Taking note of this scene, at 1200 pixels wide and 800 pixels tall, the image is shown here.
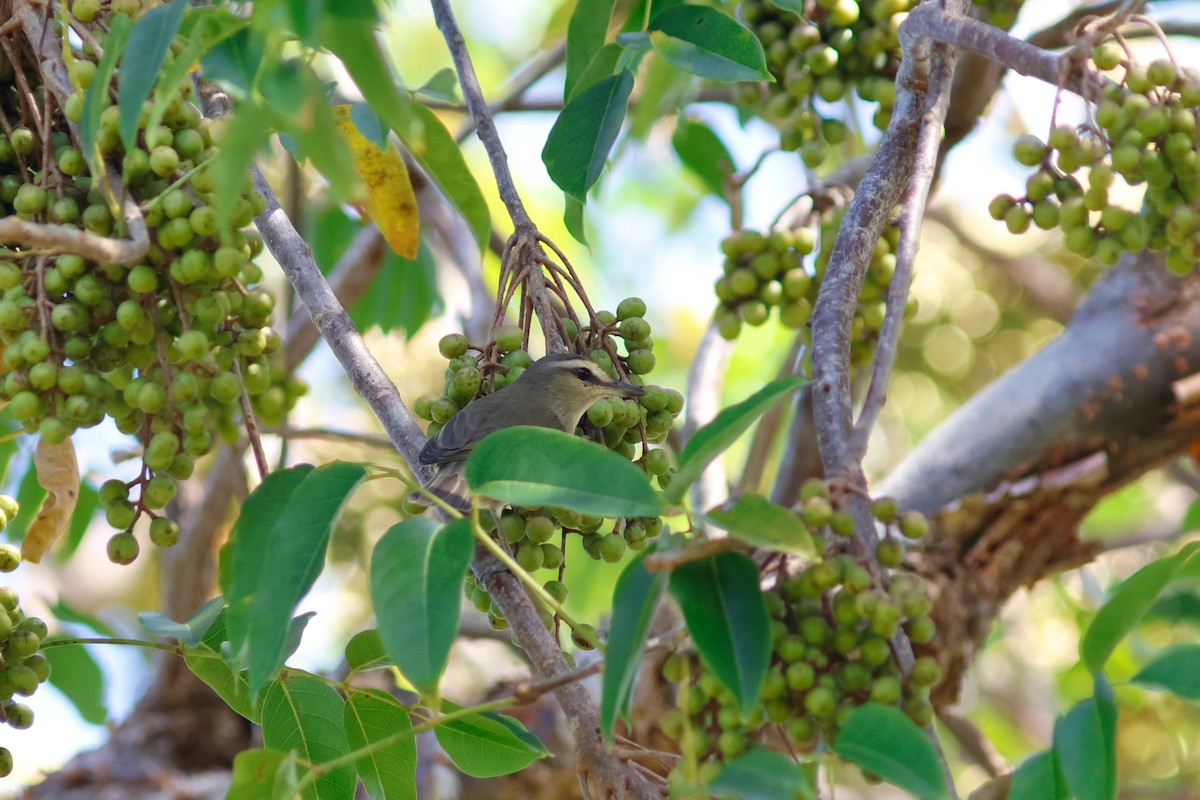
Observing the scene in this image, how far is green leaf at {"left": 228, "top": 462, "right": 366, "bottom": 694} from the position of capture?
1304 millimetres

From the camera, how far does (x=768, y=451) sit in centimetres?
385

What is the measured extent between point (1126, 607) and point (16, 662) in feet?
5.35

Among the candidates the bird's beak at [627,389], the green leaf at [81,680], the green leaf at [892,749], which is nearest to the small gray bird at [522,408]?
the bird's beak at [627,389]

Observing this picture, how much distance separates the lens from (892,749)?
3.95 ft

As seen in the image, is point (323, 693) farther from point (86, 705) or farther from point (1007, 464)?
point (1007, 464)

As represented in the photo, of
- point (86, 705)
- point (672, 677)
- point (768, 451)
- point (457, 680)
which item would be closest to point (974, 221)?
point (768, 451)

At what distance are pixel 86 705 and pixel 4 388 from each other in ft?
5.68

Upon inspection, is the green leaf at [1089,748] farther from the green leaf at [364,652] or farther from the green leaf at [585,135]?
the green leaf at [585,135]

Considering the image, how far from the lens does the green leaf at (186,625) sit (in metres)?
1.71

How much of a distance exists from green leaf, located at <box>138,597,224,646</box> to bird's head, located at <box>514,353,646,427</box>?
72cm

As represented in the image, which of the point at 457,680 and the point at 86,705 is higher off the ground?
the point at 457,680

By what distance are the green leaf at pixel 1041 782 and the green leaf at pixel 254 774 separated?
95 cm

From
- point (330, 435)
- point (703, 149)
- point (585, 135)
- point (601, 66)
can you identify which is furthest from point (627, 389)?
point (703, 149)

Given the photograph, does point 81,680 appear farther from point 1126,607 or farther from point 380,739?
point 1126,607
